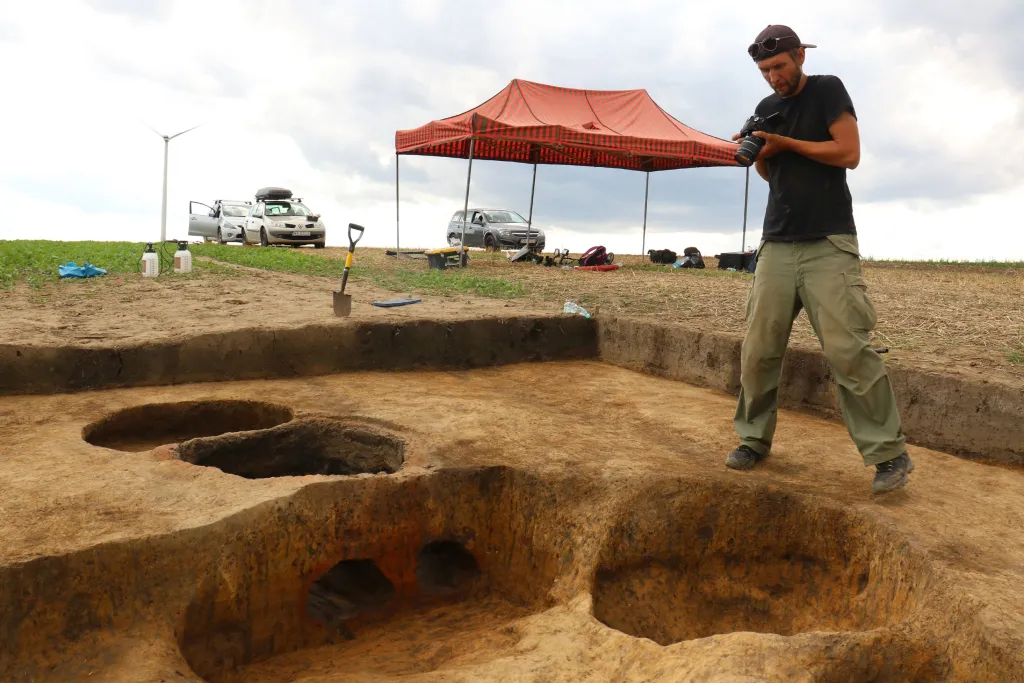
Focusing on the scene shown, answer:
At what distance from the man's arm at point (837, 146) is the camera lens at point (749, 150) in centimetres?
8

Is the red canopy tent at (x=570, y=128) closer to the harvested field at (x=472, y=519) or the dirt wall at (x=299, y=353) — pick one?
the dirt wall at (x=299, y=353)

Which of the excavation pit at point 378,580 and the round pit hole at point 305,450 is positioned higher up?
the round pit hole at point 305,450

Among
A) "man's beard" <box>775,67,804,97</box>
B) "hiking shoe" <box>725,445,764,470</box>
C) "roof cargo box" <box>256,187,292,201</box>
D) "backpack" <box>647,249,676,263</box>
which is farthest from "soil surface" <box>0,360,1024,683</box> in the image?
"roof cargo box" <box>256,187,292,201</box>

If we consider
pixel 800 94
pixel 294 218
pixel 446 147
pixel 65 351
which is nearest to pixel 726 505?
pixel 800 94

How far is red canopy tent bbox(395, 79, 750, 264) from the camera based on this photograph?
13.8 metres

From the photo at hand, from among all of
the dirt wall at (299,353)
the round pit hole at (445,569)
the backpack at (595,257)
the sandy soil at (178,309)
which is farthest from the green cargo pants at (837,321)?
the backpack at (595,257)

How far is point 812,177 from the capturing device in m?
3.83

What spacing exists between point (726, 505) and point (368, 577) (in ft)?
5.62

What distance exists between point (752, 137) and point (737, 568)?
2022mm

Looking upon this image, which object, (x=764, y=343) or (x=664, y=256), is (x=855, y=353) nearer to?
(x=764, y=343)

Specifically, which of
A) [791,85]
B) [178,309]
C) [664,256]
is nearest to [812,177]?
[791,85]

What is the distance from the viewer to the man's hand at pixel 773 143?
3.76m

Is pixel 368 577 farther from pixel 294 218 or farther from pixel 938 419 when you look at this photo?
pixel 294 218

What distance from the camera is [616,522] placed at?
3664mm
